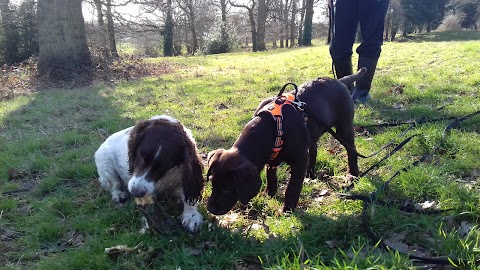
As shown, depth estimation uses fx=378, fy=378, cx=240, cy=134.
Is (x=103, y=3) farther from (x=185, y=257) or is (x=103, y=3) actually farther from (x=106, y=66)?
(x=185, y=257)

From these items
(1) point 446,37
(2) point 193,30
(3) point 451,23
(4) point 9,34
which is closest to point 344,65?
(4) point 9,34

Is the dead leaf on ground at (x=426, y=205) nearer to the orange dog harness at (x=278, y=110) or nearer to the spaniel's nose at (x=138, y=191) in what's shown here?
→ the orange dog harness at (x=278, y=110)

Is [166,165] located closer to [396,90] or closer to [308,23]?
[396,90]

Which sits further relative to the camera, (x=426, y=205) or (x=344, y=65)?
(x=344, y=65)

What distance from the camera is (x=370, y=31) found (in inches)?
226

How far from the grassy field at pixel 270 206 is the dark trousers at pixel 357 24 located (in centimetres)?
93

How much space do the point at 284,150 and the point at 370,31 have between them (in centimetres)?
346

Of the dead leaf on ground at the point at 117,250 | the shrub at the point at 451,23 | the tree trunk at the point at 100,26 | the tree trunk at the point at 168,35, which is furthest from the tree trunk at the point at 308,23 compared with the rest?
the dead leaf on ground at the point at 117,250

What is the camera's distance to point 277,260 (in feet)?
7.98

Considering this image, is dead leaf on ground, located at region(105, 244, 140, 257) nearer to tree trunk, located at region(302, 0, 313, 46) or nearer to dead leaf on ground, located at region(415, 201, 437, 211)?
dead leaf on ground, located at region(415, 201, 437, 211)

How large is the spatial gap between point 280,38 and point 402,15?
41.9 ft

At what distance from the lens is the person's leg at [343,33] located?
18.6 ft

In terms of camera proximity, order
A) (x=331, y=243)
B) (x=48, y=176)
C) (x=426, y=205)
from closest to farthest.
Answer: (x=331, y=243), (x=426, y=205), (x=48, y=176)

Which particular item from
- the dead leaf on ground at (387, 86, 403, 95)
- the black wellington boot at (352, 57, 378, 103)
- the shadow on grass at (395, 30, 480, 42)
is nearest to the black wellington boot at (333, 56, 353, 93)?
the black wellington boot at (352, 57, 378, 103)
